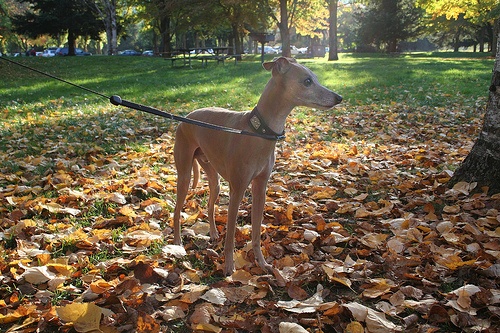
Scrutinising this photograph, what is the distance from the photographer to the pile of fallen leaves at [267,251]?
2.59 metres

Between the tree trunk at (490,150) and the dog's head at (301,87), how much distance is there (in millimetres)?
2241

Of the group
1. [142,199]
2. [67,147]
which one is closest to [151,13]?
[67,147]

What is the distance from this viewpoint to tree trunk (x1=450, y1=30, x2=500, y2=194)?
4227 mm

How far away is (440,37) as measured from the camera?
57.8m

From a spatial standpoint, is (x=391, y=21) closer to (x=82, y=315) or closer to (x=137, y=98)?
(x=137, y=98)

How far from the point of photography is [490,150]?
14.1ft

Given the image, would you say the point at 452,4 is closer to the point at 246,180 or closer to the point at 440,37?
the point at 246,180

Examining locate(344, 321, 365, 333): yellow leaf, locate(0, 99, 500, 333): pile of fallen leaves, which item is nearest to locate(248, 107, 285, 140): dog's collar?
locate(0, 99, 500, 333): pile of fallen leaves

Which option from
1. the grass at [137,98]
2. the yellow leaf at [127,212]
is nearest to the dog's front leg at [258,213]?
the yellow leaf at [127,212]

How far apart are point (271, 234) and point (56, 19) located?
40.0 meters

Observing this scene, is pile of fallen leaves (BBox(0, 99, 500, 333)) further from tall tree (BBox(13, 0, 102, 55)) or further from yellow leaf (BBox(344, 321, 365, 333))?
tall tree (BBox(13, 0, 102, 55))

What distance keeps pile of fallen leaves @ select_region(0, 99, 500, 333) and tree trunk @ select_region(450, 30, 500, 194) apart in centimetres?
19

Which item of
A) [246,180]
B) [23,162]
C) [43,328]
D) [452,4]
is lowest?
[43,328]

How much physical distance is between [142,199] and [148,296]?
2117 mm
